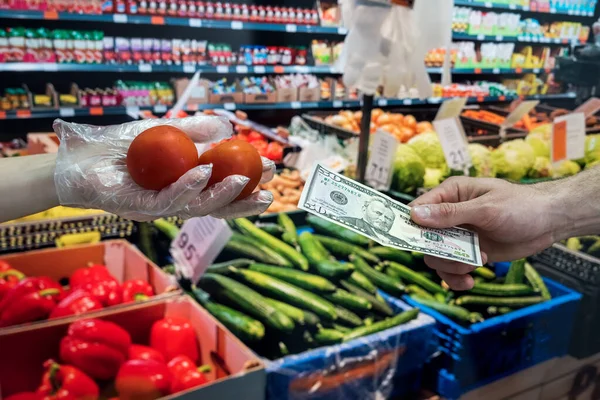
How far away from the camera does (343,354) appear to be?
65.1 inches

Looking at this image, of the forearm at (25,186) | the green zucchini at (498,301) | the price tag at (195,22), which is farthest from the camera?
the price tag at (195,22)

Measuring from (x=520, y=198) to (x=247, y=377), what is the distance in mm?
843

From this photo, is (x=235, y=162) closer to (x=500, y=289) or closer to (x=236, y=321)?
(x=236, y=321)

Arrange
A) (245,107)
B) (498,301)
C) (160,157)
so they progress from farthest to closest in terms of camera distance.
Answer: (245,107)
(498,301)
(160,157)

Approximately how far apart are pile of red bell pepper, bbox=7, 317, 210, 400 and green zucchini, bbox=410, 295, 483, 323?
2.63ft

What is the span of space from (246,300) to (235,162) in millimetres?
861

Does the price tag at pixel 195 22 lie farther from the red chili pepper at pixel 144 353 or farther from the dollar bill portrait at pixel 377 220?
the dollar bill portrait at pixel 377 220

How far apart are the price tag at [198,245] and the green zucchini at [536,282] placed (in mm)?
1194

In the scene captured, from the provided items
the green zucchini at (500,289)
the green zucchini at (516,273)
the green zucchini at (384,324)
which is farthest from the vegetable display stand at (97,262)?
the green zucchini at (516,273)

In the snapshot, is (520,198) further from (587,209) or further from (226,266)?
(226,266)

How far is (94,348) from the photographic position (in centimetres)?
148

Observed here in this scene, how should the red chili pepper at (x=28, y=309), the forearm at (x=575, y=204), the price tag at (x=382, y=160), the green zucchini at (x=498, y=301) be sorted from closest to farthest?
the forearm at (x=575, y=204)
the red chili pepper at (x=28, y=309)
the green zucchini at (x=498, y=301)
the price tag at (x=382, y=160)

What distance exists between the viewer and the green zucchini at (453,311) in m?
1.83

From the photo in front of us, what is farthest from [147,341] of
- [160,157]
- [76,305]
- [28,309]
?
[160,157]
